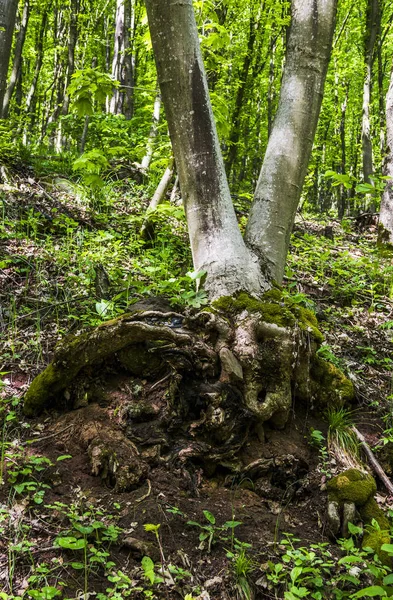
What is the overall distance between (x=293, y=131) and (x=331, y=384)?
6.92ft

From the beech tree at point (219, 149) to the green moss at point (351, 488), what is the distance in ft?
4.53

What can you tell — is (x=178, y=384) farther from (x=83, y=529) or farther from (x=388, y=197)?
(x=388, y=197)

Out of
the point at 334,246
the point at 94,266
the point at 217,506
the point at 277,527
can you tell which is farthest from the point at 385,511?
the point at 334,246

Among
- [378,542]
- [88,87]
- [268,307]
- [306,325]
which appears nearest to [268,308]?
[268,307]

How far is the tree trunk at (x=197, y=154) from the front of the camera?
10.3 feet

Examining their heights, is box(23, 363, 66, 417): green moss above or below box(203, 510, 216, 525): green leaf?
above

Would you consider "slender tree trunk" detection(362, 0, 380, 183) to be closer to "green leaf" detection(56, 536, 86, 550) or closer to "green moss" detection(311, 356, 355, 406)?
"green moss" detection(311, 356, 355, 406)

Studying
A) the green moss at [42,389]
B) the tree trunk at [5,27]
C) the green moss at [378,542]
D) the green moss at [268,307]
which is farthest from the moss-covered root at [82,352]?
the tree trunk at [5,27]

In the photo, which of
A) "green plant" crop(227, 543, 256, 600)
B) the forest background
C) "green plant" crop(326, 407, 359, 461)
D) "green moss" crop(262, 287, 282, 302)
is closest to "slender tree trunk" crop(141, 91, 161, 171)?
the forest background

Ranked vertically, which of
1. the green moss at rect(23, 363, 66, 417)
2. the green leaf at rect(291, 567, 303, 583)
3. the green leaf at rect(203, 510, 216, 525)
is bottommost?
the green leaf at rect(203, 510, 216, 525)

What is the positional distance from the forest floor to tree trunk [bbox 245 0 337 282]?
0.83 m

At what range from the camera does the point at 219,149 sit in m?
3.41

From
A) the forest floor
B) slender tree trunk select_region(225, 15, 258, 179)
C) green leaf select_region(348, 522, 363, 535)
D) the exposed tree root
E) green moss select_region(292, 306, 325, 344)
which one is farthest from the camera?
slender tree trunk select_region(225, 15, 258, 179)

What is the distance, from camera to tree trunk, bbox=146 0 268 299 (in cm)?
314
